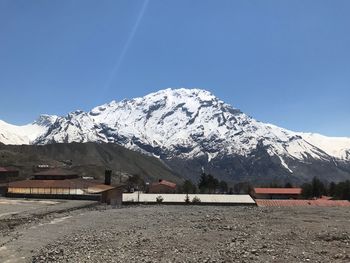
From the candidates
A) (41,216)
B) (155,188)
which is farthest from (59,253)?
(155,188)

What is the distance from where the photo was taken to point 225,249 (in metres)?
30.3

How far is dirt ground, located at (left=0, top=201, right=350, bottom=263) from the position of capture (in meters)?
28.6

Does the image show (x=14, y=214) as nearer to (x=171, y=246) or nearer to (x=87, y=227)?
(x=87, y=227)

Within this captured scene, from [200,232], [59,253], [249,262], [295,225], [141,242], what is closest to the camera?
[249,262]

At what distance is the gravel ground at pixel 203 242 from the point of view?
92.9 feet

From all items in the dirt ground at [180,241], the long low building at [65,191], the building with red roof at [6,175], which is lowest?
the dirt ground at [180,241]

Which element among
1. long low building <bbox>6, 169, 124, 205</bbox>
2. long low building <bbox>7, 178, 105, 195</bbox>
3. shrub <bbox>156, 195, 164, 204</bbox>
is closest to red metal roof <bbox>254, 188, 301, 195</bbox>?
long low building <bbox>6, 169, 124, 205</bbox>

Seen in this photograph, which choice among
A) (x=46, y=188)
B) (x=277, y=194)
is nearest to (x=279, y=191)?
(x=277, y=194)

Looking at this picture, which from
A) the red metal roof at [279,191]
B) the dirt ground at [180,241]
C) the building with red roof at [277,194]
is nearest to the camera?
the dirt ground at [180,241]

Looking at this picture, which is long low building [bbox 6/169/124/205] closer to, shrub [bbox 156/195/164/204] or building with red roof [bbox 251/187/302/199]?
shrub [bbox 156/195/164/204]

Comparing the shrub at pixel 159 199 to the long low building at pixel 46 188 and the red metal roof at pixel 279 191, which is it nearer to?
the long low building at pixel 46 188

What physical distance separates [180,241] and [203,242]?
69.5 inches

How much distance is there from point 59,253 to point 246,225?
57.1 feet

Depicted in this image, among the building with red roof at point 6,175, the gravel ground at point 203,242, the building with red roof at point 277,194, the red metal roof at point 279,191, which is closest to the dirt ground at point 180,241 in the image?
the gravel ground at point 203,242
